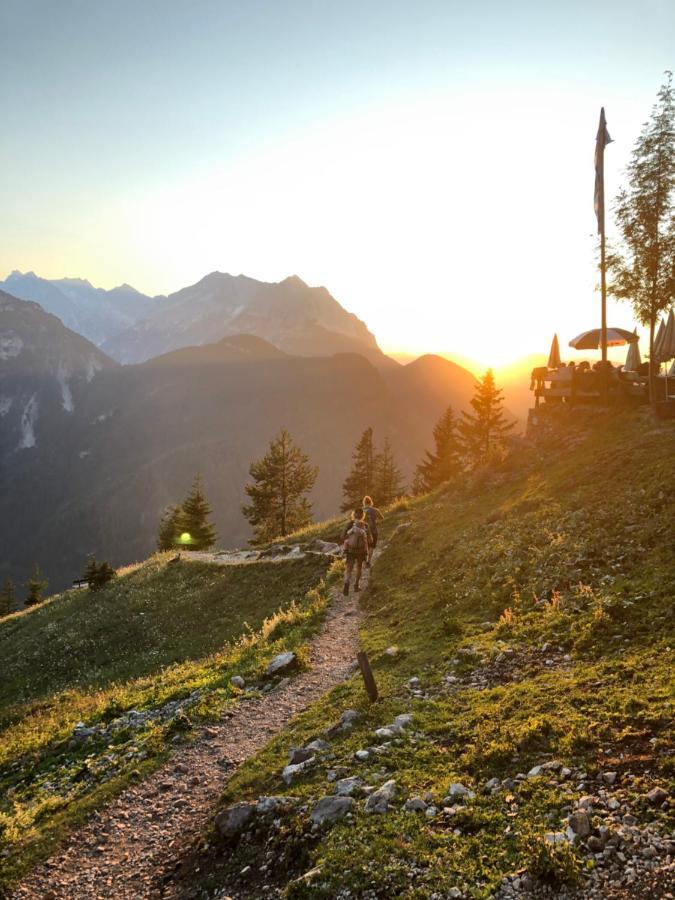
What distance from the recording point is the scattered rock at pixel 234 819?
7.12 meters

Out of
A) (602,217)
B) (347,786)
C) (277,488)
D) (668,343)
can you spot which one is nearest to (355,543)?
(347,786)

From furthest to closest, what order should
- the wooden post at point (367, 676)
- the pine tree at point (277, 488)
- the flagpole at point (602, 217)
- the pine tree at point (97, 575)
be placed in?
the pine tree at point (277, 488), the pine tree at point (97, 575), the flagpole at point (602, 217), the wooden post at point (367, 676)

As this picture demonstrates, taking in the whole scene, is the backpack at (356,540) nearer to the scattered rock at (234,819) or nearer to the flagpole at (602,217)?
the scattered rock at (234,819)

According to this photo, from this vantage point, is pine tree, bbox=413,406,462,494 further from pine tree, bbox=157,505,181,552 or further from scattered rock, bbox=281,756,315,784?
scattered rock, bbox=281,756,315,784

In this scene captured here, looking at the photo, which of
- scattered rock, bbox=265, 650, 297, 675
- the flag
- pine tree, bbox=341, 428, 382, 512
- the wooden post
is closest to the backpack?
scattered rock, bbox=265, 650, 297, 675

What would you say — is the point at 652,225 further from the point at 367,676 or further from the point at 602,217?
the point at 367,676

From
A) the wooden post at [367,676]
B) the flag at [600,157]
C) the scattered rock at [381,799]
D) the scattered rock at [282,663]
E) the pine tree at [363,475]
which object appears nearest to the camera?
the scattered rock at [381,799]

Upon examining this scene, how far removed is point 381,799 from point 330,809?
71cm

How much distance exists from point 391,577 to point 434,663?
9.50 meters

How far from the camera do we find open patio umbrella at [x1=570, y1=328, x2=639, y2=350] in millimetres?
30859

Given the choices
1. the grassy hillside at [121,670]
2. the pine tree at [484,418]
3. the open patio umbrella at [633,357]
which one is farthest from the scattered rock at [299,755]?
the pine tree at [484,418]

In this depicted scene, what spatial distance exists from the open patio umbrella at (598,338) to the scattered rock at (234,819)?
102ft

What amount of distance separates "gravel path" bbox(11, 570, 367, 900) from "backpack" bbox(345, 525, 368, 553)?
811cm

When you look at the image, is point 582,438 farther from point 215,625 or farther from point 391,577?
point 215,625
